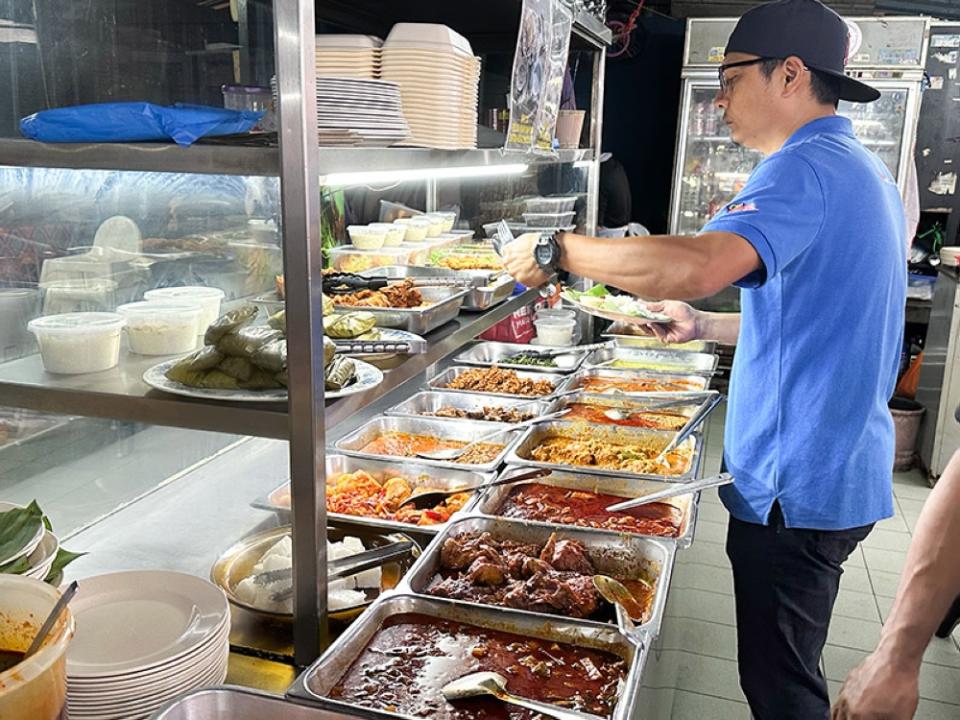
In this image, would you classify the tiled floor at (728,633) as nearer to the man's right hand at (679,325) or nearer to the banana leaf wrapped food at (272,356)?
the man's right hand at (679,325)

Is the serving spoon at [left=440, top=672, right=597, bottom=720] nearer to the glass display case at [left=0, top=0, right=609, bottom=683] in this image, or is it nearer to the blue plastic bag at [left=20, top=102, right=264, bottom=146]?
the glass display case at [left=0, top=0, right=609, bottom=683]

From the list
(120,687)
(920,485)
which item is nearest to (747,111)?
(120,687)

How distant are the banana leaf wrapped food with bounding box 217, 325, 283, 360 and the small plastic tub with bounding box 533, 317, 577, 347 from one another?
3.00m

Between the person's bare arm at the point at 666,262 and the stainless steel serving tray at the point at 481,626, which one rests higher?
the person's bare arm at the point at 666,262

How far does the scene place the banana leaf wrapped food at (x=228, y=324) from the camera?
1.59 metres

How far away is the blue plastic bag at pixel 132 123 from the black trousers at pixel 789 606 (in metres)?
1.84

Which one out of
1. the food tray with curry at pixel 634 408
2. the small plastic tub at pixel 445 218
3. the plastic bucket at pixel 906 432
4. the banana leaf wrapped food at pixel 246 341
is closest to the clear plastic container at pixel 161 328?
the banana leaf wrapped food at pixel 246 341

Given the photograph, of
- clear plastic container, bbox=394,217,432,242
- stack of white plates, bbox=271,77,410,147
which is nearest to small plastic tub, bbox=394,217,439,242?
clear plastic container, bbox=394,217,432,242

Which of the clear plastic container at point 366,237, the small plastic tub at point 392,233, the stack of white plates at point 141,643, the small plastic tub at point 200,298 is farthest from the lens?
the small plastic tub at point 392,233

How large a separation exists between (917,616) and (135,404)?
1.46 m

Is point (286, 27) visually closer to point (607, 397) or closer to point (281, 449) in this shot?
point (281, 449)

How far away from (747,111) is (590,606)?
1.52m

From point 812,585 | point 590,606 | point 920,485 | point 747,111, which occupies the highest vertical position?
point 747,111

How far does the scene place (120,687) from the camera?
1.38 meters
